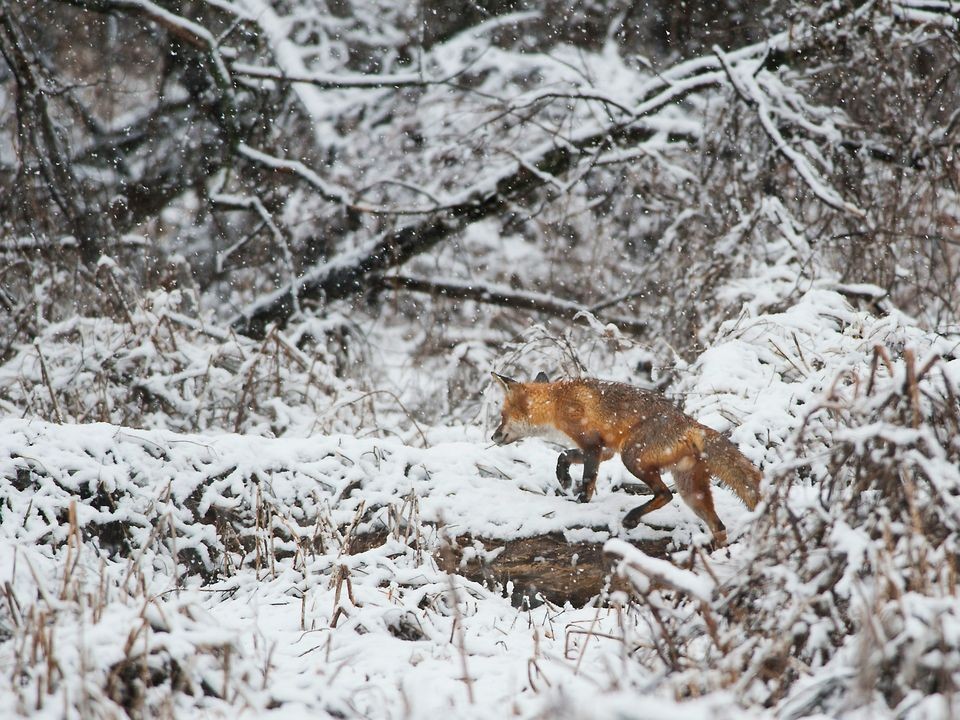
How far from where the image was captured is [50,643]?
2.63 metres

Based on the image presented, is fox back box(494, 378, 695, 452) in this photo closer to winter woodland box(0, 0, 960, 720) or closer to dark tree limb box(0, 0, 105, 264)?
winter woodland box(0, 0, 960, 720)

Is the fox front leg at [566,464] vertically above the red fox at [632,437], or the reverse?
the red fox at [632,437]

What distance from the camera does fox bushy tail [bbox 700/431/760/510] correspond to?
442 cm

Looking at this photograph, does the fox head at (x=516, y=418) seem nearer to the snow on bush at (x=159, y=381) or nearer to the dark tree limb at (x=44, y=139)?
the snow on bush at (x=159, y=381)

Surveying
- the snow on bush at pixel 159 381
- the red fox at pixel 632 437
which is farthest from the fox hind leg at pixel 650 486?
the snow on bush at pixel 159 381

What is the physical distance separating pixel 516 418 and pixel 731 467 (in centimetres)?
170

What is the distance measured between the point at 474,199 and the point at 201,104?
385 centimetres

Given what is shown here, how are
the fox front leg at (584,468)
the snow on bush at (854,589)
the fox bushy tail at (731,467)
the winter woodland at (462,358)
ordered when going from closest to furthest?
the snow on bush at (854,589) → the winter woodland at (462,358) → the fox bushy tail at (731,467) → the fox front leg at (584,468)

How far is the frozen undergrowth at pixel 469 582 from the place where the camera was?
259 centimetres

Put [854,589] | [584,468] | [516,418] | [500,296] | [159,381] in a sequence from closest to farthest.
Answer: [854,589] → [584,468] → [516,418] → [159,381] → [500,296]

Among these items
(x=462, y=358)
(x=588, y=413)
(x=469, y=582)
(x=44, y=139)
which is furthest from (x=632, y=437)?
(x=44, y=139)

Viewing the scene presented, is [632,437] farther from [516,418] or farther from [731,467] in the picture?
[516,418]

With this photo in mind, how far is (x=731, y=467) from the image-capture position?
448 cm

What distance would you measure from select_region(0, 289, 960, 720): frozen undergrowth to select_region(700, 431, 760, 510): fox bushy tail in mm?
308
